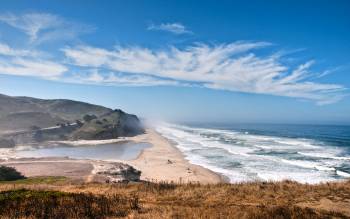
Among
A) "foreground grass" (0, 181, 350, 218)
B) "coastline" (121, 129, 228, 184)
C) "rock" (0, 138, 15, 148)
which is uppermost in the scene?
"foreground grass" (0, 181, 350, 218)

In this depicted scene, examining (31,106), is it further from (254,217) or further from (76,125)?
(254,217)

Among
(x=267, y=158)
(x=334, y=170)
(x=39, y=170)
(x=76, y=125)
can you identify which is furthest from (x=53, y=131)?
(x=334, y=170)

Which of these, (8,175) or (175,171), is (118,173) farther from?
(8,175)

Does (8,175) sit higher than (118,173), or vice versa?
(8,175)

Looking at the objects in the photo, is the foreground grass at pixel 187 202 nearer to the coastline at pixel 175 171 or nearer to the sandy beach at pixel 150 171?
the coastline at pixel 175 171

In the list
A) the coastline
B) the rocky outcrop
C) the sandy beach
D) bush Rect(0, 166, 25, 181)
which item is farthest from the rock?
bush Rect(0, 166, 25, 181)

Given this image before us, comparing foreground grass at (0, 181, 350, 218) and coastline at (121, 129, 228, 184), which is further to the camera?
coastline at (121, 129, 228, 184)

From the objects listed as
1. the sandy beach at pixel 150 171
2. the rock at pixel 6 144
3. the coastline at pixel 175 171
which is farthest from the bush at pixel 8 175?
the rock at pixel 6 144

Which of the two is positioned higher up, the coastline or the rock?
the rock

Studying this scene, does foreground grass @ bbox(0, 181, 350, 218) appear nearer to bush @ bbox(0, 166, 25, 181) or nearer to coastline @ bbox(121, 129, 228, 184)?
coastline @ bbox(121, 129, 228, 184)

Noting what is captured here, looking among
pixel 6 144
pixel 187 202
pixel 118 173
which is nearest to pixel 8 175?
pixel 118 173
